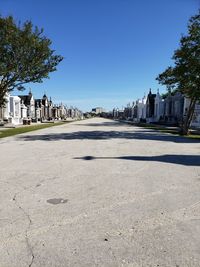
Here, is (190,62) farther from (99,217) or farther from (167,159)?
(99,217)

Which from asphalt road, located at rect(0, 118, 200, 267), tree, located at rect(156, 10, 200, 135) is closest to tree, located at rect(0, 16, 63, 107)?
tree, located at rect(156, 10, 200, 135)

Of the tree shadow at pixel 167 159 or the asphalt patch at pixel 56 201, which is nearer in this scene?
the asphalt patch at pixel 56 201

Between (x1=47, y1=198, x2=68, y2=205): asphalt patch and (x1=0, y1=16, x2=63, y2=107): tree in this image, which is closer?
(x1=47, y1=198, x2=68, y2=205): asphalt patch

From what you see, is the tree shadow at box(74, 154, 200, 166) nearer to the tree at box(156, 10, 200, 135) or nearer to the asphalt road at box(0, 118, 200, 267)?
the asphalt road at box(0, 118, 200, 267)

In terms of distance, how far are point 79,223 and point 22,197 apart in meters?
2.16

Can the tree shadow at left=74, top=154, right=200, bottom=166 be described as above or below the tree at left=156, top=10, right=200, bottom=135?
below

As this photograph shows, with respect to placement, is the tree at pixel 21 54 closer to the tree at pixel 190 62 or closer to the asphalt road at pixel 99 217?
the tree at pixel 190 62

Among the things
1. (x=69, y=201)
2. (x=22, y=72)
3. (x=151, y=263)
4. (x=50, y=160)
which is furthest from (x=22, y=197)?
(x=22, y=72)

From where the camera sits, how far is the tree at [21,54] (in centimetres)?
2781

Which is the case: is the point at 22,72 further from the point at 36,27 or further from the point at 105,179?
the point at 105,179

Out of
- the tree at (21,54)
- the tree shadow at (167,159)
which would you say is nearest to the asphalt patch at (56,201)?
the tree shadow at (167,159)

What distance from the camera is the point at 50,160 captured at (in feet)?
41.0

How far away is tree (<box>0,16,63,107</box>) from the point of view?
27812 millimetres

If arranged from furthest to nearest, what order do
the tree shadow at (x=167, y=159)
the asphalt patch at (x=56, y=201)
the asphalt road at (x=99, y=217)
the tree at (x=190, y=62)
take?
the tree at (x=190, y=62), the tree shadow at (x=167, y=159), the asphalt patch at (x=56, y=201), the asphalt road at (x=99, y=217)
